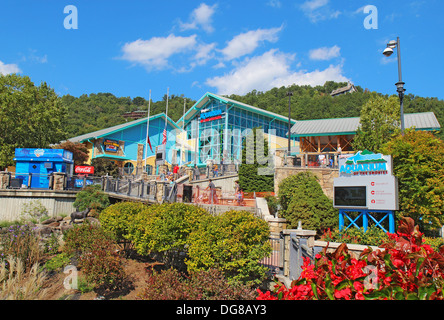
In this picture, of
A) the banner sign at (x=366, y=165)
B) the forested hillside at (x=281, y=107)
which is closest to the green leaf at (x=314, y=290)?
the banner sign at (x=366, y=165)

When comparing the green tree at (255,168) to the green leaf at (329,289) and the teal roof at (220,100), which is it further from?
the green leaf at (329,289)

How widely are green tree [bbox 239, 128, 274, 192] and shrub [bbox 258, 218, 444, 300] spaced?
2168 cm

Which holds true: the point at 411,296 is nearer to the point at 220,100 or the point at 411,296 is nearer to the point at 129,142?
the point at 220,100

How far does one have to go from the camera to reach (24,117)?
2833 centimetres

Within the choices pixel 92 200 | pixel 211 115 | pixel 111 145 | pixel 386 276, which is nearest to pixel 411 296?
pixel 386 276

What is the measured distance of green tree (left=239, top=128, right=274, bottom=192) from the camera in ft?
83.8

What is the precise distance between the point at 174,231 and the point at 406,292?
22.7 feet

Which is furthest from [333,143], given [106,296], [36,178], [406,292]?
[406,292]

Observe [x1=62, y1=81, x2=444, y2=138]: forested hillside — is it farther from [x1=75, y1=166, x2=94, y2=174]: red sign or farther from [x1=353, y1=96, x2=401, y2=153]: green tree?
[x1=353, y1=96, x2=401, y2=153]: green tree

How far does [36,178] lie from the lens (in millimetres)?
20609

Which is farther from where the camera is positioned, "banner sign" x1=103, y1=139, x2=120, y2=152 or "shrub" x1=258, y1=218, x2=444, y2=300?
"banner sign" x1=103, y1=139, x2=120, y2=152

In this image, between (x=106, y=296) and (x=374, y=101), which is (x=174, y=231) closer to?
(x=106, y=296)

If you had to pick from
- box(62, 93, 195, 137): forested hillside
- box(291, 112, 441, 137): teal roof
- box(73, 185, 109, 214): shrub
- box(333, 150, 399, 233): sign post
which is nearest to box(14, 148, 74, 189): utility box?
box(73, 185, 109, 214): shrub
